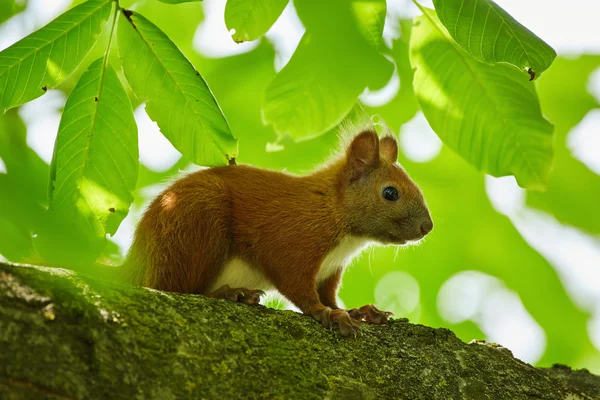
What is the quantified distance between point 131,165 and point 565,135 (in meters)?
3.56

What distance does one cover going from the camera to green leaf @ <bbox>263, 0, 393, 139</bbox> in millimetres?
3139

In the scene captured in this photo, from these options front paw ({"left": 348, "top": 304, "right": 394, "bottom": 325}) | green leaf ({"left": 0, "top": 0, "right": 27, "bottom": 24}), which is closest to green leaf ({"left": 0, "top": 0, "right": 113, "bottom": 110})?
green leaf ({"left": 0, "top": 0, "right": 27, "bottom": 24})

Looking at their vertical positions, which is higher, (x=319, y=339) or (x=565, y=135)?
(x=565, y=135)

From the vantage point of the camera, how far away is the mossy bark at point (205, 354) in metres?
2.16

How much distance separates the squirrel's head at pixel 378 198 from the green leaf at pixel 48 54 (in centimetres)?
263

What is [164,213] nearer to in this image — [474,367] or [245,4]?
[245,4]

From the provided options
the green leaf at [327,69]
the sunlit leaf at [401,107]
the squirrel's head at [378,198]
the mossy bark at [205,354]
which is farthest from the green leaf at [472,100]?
the squirrel's head at [378,198]

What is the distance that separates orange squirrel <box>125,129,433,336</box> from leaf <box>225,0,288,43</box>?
144cm

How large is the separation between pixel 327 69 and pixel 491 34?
86 centimetres

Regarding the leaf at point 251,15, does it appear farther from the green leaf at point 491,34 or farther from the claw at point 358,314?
the claw at point 358,314

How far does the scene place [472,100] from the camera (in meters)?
3.27

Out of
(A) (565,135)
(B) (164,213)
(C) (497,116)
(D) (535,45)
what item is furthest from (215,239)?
(A) (565,135)

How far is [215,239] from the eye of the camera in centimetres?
422

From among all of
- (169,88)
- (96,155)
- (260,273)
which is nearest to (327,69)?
(169,88)
